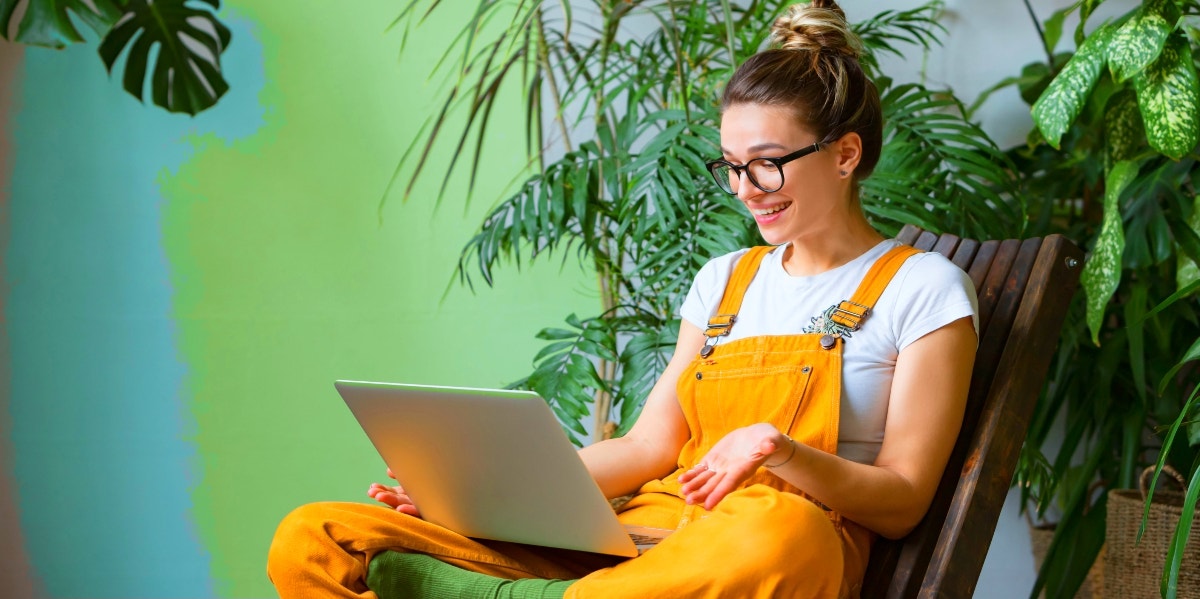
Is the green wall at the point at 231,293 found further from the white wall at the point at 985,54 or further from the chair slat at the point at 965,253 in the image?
the chair slat at the point at 965,253

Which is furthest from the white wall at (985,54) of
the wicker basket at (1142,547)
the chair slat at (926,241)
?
the chair slat at (926,241)

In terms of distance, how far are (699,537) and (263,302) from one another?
197 centimetres

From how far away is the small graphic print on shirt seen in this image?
1410mm

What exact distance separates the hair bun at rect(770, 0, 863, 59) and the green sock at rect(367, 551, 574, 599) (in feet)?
2.62

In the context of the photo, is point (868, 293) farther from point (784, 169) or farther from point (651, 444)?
point (651, 444)

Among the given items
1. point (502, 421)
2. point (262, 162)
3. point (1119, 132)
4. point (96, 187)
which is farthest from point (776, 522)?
point (96, 187)

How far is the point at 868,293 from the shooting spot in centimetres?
142

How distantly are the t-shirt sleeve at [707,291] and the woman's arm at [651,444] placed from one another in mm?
16

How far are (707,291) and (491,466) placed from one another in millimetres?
516

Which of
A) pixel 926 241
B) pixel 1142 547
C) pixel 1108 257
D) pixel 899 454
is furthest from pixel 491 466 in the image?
pixel 1142 547

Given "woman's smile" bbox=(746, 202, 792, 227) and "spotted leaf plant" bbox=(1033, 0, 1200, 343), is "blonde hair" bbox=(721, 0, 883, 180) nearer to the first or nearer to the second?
"woman's smile" bbox=(746, 202, 792, 227)

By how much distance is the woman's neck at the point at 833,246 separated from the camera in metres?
1.51

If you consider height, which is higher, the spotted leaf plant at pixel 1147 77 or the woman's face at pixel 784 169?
the spotted leaf plant at pixel 1147 77

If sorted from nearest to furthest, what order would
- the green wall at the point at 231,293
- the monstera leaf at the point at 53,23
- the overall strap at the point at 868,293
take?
the overall strap at the point at 868,293 → the monstera leaf at the point at 53,23 → the green wall at the point at 231,293
